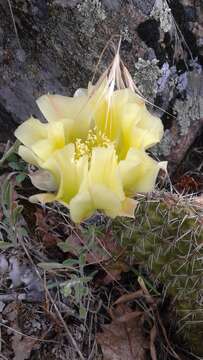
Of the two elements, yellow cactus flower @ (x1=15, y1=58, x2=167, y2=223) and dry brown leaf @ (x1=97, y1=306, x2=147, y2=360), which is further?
dry brown leaf @ (x1=97, y1=306, x2=147, y2=360)

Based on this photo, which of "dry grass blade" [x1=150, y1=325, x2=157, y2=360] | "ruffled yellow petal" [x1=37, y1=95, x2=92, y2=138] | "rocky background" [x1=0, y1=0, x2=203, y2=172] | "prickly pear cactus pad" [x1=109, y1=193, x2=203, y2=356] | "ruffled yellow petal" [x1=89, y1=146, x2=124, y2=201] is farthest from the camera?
"rocky background" [x1=0, y1=0, x2=203, y2=172]

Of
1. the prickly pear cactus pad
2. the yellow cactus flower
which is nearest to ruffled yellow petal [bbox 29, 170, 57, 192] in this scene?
the yellow cactus flower

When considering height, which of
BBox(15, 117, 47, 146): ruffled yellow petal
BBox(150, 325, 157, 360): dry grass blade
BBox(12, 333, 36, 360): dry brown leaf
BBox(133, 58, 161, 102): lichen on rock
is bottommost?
BBox(150, 325, 157, 360): dry grass blade

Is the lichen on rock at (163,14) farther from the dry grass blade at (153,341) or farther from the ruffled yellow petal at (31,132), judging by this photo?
the dry grass blade at (153,341)

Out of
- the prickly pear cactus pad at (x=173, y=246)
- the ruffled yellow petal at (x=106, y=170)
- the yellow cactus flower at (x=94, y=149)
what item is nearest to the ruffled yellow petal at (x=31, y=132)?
the yellow cactus flower at (x=94, y=149)

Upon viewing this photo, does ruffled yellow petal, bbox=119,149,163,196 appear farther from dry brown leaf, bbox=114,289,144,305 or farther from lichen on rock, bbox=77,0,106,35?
lichen on rock, bbox=77,0,106,35

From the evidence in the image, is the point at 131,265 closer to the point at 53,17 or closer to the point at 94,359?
the point at 94,359

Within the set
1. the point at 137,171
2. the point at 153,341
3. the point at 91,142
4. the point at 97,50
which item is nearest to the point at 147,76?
the point at 97,50

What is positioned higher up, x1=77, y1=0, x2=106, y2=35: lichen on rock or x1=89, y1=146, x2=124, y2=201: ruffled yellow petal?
x1=77, y1=0, x2=106, y2=35: lichen on rock
